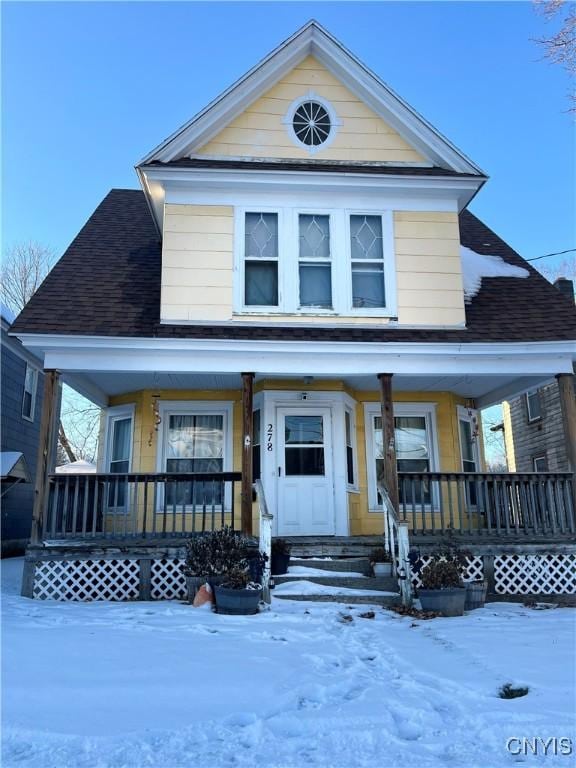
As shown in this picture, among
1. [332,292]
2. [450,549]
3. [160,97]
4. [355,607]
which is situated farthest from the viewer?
[160,97]

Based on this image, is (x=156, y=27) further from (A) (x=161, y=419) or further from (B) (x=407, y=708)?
(B) (x=407, y=708)

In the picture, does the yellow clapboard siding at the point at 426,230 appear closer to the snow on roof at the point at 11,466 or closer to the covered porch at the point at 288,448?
the covered porch at the point at 288,448

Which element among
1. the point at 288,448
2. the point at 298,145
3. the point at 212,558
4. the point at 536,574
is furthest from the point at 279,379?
the point at 536,574

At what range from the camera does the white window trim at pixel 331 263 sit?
9.11 m

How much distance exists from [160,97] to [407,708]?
42.0ft

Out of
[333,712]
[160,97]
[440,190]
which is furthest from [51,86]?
[333,712]

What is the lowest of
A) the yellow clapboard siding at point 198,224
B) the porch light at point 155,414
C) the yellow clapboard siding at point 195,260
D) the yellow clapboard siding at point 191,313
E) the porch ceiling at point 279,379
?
the porch light at point 155,414

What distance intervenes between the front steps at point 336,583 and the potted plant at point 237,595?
0.85 m

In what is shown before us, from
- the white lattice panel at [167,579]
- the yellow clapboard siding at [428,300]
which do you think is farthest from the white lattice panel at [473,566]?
the yellow clapboard siding at [428,300]

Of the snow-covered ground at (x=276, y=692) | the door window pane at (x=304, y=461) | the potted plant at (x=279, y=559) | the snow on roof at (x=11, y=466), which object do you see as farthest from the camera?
the snow on roof at (x=11, y=466)

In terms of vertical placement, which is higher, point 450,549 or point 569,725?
point 450,549

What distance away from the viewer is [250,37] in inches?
456

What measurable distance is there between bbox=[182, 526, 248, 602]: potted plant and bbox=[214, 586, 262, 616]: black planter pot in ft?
1.25

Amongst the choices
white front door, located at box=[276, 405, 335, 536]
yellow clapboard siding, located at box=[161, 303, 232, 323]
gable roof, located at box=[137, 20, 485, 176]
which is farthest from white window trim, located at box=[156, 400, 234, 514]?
gable roof, located at box=[137, 20, 485, 176]
